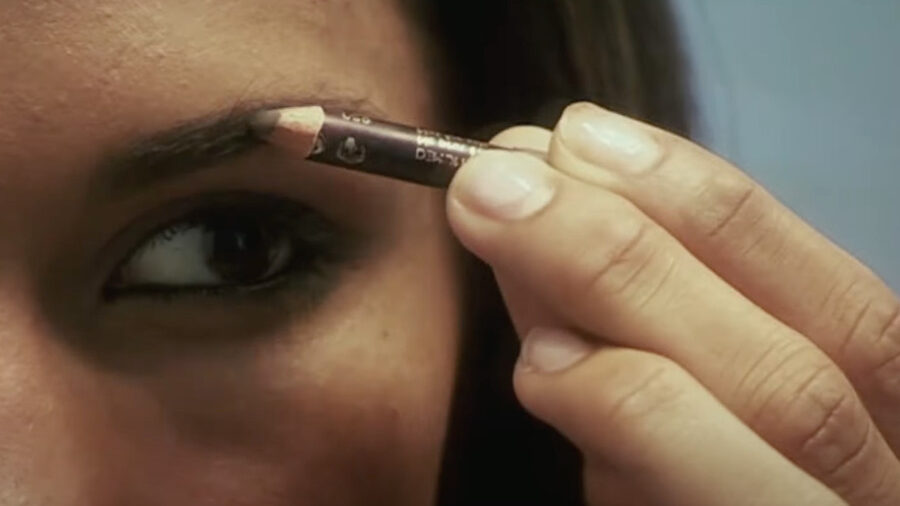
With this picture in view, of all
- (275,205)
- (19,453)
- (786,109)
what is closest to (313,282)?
(275,205)

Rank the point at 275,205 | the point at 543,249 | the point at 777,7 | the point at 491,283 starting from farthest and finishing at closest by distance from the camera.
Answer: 1. the point at 777,7
2. the point at 491,283
3. the point at 275,205
4. the point at 543,249

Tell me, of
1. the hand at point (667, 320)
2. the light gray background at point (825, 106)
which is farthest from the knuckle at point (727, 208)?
the light gray background at point (825, 106)

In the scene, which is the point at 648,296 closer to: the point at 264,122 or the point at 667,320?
the point at 667,320

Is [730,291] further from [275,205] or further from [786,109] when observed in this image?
[786,109]

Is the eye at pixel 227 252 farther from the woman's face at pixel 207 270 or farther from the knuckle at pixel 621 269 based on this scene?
the knuckle at pixel 621 269

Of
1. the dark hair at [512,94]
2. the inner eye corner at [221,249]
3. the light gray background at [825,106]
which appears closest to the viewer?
the inner eye corner at [221,249]

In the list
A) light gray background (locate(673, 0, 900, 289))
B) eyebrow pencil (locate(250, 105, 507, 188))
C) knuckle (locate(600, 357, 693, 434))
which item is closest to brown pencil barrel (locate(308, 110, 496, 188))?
eyebrow pencil (locate(250, 105, 507, 188))

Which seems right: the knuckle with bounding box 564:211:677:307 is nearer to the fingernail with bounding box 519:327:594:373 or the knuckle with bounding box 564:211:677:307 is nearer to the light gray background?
the fingernail with bounding box 519:327:594:373
